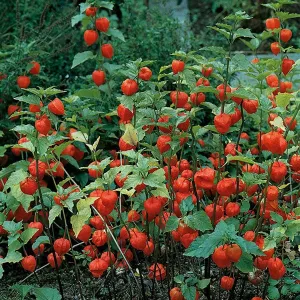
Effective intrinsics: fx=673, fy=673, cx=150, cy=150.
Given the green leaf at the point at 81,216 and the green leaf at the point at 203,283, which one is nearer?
the green leaf at the point at 81,216

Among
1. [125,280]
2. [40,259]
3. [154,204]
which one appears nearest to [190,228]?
[154,204]

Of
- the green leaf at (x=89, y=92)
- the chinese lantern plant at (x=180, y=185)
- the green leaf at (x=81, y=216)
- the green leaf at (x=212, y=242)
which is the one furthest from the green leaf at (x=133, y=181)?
the green leaf at (x=89, y=92)

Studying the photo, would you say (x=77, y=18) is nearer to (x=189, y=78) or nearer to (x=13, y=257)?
(x=189, y=78)

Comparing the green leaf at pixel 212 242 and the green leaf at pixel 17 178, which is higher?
the green leaf at pixel 17 178

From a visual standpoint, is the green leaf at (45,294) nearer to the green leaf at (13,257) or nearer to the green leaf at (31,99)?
the green leaf at (13,257)

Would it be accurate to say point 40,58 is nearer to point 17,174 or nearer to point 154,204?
point 17,174

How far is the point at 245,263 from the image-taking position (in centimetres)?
211

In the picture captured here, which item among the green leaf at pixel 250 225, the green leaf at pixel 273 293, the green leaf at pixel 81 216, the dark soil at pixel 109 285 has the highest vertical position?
the green leaf at pixel 81 216

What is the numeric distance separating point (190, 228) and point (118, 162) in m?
0.55

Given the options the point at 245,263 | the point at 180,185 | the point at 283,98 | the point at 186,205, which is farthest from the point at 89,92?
the point at 245,263

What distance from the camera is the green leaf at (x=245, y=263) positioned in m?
2.10

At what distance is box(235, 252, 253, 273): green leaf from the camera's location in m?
2.10

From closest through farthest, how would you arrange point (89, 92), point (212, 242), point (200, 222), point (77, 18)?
point (212, 242) < point (200, 222) < point (89, 92) < point (77, 18)

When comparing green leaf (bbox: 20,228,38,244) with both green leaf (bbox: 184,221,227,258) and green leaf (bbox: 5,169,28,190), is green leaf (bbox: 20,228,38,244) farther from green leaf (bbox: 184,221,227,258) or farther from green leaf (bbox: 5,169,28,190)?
green leaf (bbox: 184,221,227,258)
